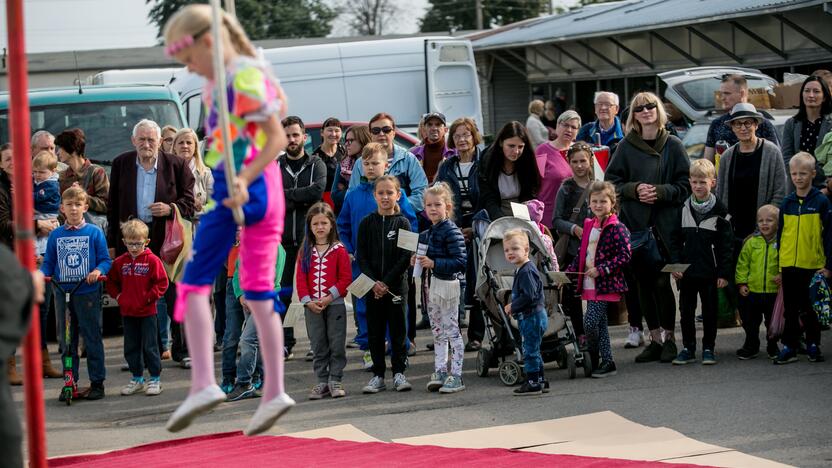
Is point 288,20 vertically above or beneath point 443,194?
above

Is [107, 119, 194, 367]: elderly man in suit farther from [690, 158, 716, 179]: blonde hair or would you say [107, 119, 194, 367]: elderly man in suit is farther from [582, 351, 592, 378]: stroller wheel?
[690, 158, 716, 179]: blonde hair

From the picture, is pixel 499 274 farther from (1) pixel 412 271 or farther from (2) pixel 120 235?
(2) pixel 120 235

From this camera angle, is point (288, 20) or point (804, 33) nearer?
point (804, 33)

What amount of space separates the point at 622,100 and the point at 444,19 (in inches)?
1808

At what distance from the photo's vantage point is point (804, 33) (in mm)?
20547

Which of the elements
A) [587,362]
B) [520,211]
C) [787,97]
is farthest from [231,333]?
[787,97]

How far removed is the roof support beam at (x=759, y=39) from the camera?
21.7 metres

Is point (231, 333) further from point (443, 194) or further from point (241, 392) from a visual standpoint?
point (443, 194)

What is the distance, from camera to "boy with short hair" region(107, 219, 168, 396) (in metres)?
10.4

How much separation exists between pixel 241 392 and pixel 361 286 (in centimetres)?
129

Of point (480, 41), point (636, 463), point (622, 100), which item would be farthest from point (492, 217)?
point (480, 41)

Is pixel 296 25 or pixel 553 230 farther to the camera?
pixel 296 25

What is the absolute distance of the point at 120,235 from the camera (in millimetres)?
10906

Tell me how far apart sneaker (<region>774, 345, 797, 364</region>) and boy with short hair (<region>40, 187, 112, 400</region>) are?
212 inches
